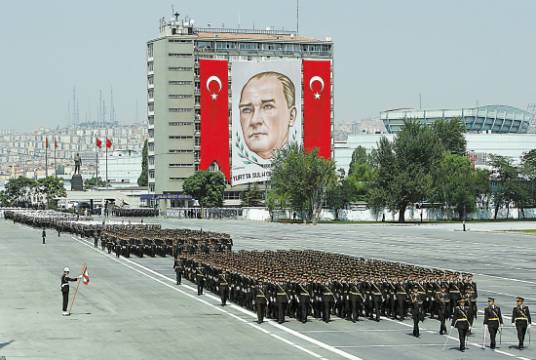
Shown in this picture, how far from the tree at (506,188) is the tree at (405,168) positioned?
2043cm

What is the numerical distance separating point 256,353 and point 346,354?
8.34 ft

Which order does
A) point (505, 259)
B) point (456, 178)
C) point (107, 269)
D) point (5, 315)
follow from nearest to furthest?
point (5, 315), point (107, 269), point (505, 259), point (456, 178)

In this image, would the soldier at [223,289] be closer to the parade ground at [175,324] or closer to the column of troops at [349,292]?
the column of troops at [349,292]

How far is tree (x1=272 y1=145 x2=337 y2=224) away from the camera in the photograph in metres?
156

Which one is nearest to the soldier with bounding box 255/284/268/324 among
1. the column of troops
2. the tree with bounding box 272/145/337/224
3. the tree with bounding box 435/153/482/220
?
the column of troops

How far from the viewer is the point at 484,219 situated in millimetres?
168375

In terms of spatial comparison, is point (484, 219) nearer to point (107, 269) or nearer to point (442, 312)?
point (107, 269)

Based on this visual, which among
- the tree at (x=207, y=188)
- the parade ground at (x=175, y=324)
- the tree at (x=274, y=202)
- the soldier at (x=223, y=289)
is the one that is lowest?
the parade ground at (x=175, y=324)

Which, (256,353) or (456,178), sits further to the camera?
(456,178)

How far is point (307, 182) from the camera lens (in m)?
156

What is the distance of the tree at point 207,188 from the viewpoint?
19688 centimetres

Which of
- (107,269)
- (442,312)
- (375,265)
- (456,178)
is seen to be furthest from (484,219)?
(442,312)

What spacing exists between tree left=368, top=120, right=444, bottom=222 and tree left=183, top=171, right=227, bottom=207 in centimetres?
4753

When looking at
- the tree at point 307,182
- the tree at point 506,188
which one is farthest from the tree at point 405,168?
the tree at point 506,188
